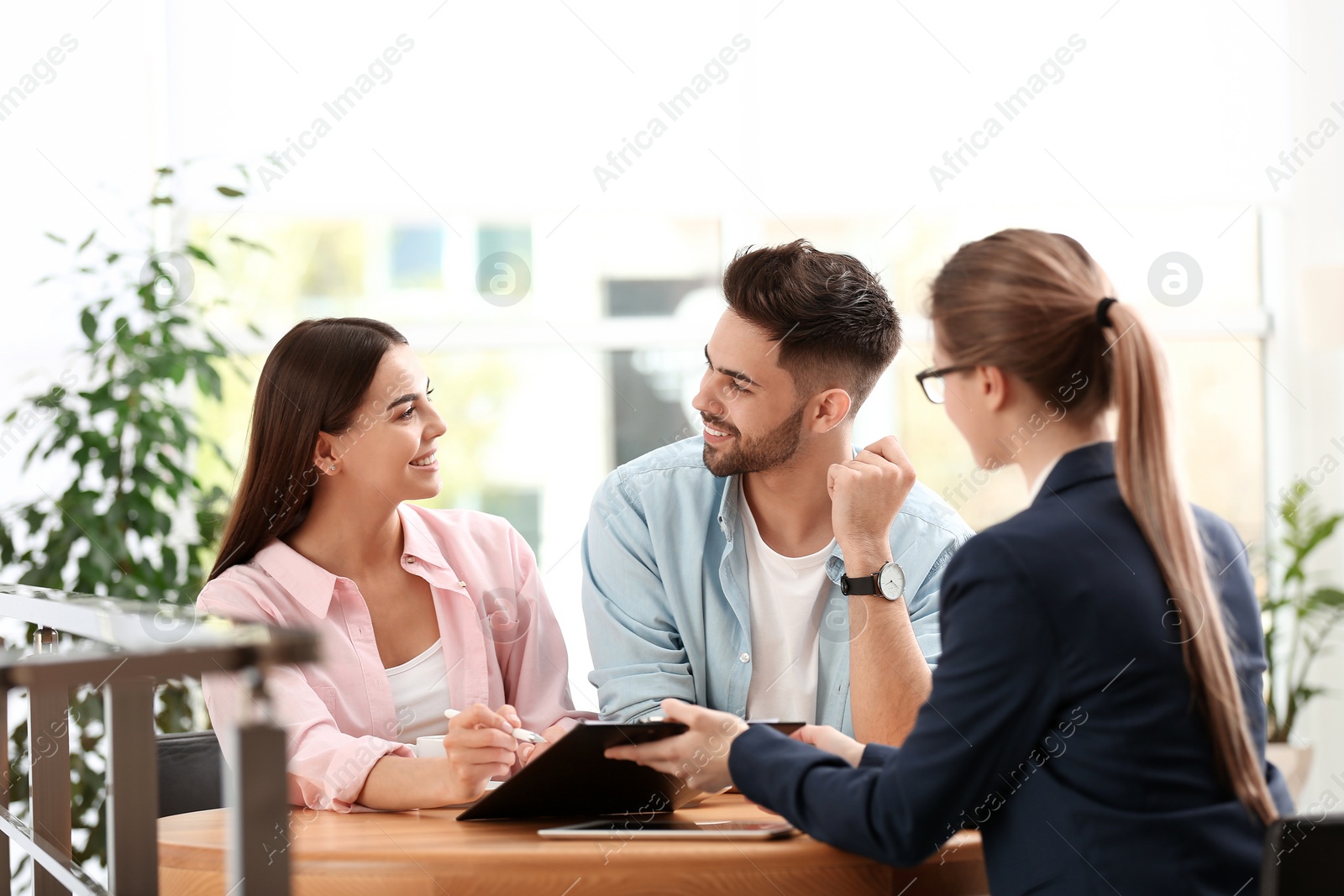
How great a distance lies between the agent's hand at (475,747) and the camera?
1520 mm

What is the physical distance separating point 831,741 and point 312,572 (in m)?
0.88

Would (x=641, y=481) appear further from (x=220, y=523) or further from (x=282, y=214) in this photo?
(x=282, y=214)

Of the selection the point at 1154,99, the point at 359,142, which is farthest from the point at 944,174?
the point at 359,142

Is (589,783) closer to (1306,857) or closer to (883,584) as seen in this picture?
(883,584)

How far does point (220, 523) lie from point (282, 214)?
139 centimetres

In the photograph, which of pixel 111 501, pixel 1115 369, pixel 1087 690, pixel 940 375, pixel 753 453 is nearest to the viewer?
pixel 1087 690

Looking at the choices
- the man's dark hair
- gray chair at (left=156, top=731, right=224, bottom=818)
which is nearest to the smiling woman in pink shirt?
gray chair at (left=156, top=731, right=224, bottom=818)

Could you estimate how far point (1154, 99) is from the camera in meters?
4.43

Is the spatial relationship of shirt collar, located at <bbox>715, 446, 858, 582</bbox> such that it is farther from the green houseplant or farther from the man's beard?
the green houseplant

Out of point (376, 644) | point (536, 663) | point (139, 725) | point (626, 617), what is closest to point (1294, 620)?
point (626, 617)

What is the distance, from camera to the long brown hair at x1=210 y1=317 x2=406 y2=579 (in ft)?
6.37

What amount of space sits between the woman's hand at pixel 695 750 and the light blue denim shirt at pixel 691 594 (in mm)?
470

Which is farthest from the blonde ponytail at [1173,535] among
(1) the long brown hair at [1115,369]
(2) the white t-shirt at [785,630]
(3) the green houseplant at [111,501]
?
(3) the green houseplant at [111,501]

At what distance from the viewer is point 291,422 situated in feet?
6.40
